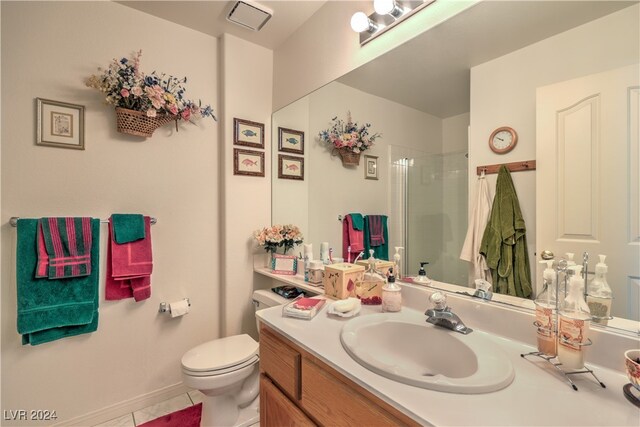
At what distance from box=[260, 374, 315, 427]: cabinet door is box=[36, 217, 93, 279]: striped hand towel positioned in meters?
1.20

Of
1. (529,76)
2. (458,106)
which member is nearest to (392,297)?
(458,106)

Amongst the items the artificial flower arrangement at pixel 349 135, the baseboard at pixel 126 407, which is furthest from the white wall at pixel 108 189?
the artificial flower arrangement at pixel 349 135

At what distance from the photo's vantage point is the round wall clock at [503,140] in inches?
38.2

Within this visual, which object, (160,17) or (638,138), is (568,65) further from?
(160,17)

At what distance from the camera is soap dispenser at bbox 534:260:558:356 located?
768mm

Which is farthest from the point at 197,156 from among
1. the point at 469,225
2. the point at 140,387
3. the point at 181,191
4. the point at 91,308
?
the point at 469,225

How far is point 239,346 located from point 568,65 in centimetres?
189

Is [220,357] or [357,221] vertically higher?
[357,221]

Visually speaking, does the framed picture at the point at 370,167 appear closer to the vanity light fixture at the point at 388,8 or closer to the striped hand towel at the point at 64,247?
the vanity light fixture at the point at 388,8

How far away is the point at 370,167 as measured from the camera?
158 cm

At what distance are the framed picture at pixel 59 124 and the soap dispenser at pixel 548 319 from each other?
2241 millimetres

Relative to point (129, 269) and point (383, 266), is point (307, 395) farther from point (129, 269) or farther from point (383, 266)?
point (129, 269)

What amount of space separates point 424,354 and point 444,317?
148mm

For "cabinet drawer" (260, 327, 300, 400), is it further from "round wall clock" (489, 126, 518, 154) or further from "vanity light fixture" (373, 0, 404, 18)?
"vanity light fixture" (373, 0, 404, 18)
